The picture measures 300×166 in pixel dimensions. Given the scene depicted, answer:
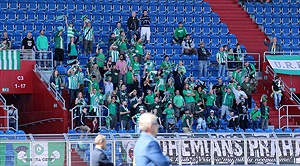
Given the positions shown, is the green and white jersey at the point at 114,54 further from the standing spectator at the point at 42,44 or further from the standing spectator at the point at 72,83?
the standing spectator at the point at 42,44

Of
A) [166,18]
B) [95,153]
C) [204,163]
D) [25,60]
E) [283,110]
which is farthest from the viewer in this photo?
[166,18]

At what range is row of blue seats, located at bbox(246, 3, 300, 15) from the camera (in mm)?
36438

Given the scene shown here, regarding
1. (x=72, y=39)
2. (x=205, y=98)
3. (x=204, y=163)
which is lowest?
(x=204, y=163)

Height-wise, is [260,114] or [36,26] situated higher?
[36,26]

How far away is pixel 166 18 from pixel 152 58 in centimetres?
345

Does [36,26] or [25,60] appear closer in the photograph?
[25,60]

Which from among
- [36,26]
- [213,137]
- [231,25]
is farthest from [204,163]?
[231,25]

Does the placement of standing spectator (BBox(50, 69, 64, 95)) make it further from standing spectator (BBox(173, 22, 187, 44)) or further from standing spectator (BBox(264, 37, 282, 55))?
standing spectator (BBox(264, 37, 282, 55))

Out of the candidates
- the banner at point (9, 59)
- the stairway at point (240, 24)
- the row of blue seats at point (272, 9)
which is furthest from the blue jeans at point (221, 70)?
the banner at point (9, 59)

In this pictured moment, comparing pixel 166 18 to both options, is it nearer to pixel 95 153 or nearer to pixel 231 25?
pixel 231 25

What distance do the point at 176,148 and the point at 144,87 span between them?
6973 millimetres

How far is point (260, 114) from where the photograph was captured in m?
29.2

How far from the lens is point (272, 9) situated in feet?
120

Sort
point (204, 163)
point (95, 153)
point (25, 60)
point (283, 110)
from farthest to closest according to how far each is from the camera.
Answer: point (283, 110), point (25, 60), point (204, 163), point (95, 153)
